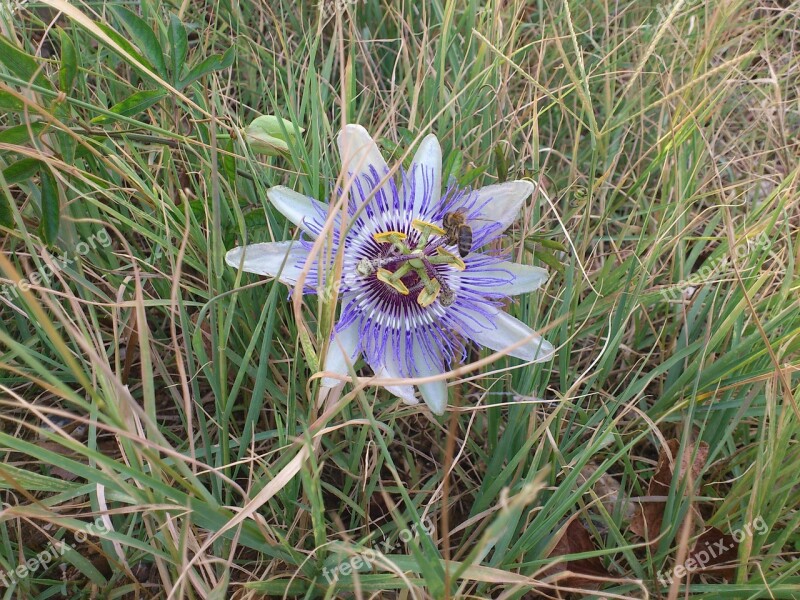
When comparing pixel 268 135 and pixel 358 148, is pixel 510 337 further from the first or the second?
pixel 268 135

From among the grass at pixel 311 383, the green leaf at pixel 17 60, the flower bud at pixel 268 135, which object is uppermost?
the green leaf at pixel 17 60

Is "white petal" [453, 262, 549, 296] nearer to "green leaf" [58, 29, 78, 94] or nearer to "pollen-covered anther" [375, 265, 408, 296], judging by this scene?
"pollen-covered anther" [375, 265, 408, 296]

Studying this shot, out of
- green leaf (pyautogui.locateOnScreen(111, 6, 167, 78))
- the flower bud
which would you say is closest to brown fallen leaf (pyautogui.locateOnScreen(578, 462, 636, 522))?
the flower bud
